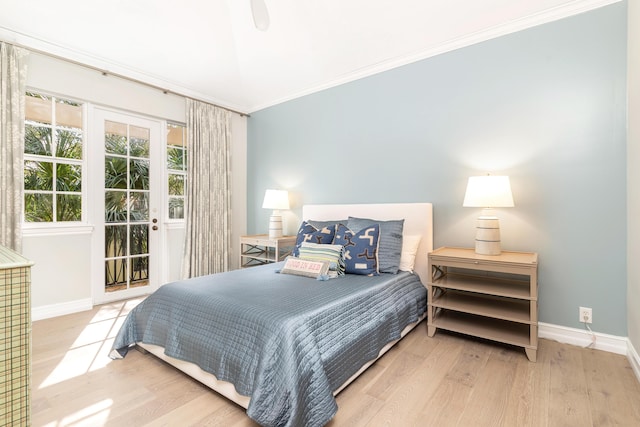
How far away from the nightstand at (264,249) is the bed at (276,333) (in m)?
1.10

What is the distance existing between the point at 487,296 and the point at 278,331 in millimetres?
2027

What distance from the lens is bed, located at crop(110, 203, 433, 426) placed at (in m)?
1.37

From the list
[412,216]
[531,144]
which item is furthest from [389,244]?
[531,144]

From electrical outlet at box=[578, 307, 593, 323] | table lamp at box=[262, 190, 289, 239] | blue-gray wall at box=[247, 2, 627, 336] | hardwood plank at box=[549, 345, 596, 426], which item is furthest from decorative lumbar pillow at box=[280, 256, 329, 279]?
electrical outlet at box=[578, 307, 593, 323]

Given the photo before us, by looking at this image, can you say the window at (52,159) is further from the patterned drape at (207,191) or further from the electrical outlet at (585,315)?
the electrical outlet at (585,315)

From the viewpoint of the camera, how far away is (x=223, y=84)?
3863mm

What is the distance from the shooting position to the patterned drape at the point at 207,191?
3.84 metres

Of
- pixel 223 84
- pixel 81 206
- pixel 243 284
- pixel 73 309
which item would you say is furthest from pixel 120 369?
pixel 223 84

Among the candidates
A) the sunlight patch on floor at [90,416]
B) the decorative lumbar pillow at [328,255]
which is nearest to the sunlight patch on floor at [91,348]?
the sunlight patch on floor at [90,416]

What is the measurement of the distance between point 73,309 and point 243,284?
217 cm

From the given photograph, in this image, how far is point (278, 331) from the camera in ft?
4.75

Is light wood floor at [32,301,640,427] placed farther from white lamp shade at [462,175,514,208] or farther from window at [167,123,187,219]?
window at [167,123,187,219]

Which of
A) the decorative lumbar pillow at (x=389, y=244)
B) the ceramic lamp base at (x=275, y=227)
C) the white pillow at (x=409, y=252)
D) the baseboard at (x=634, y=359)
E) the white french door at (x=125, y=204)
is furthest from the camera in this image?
the ceramic lamp base at (x=275, y=227)

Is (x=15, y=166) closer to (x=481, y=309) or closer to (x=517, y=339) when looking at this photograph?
(x=481, y=309)
